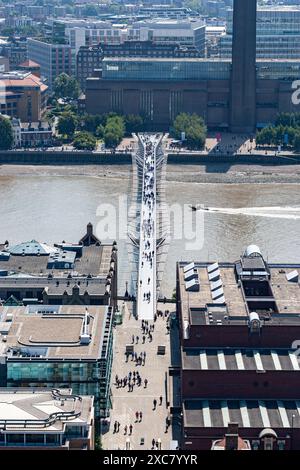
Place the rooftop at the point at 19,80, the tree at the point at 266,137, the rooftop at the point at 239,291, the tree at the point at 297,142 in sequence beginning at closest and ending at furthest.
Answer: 1. the rooftop at the point at 239,291
2. the tree at the point at 297,142
3. the tree at the point at 266,137
4. the rooftop at the point at 19,80

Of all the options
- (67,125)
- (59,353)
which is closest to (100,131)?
(67,125)

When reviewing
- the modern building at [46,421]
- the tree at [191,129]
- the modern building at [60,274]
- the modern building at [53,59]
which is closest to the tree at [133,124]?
the tree at [191,129]

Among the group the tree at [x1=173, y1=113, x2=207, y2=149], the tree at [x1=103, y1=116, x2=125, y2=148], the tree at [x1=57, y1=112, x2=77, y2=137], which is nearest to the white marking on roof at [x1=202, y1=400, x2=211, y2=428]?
the tree at [x1=103, y1=116, x2=125, y2=148]

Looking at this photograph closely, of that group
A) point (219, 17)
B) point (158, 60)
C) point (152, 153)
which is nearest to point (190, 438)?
point (152, 153)

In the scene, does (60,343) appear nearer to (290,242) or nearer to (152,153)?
(290,242)

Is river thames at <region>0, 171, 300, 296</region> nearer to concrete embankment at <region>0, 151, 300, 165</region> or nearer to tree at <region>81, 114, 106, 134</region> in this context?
concrete embankment at <region>0, 151, 300, 165</region>

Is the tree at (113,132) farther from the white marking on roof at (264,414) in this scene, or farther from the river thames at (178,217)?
the white marking on roof at (264,414)
